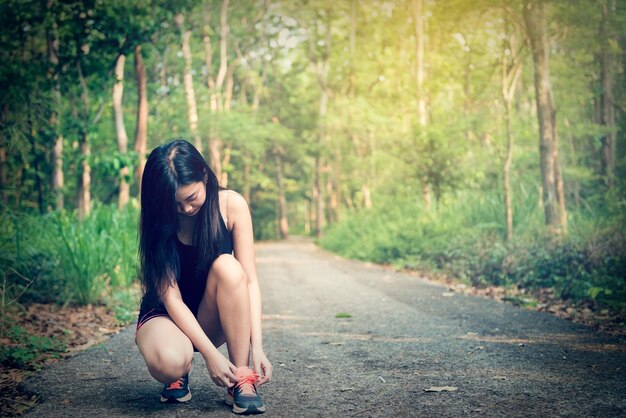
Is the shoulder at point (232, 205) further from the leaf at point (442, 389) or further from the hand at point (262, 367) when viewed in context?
the leaf at point (442, 389)

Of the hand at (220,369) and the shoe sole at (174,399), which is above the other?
the hand at (220,369)

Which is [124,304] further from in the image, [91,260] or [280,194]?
[280,194]

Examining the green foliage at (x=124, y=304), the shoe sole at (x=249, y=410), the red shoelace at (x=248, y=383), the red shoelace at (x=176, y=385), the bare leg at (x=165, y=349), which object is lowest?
the green foliage at (x=124, y=304)

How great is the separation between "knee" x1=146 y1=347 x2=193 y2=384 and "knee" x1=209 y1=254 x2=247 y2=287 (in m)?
0.42

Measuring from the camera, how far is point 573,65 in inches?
819

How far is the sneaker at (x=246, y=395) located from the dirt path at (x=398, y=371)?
8 centimetres

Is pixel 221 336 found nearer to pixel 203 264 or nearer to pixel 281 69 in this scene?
pixel 203 264

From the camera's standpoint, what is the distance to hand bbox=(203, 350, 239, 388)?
2.85 meters

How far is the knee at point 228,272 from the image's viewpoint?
3.03 meters

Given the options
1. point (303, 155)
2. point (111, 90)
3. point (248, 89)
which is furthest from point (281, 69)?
point (111, 90)

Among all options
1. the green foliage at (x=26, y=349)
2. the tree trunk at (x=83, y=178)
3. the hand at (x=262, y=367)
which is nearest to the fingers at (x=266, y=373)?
the hand at (x=262, y=367)

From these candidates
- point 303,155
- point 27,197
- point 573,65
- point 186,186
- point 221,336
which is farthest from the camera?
point 303,155

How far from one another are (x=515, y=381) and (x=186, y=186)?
7.58ft

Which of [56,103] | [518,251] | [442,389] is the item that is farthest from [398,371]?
[56,103]
